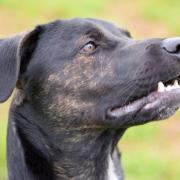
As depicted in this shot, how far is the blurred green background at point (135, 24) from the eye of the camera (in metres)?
8.97

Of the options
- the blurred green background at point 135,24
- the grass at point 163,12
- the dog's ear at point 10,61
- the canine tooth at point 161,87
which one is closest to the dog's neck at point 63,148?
the dog's ear at point 10,61

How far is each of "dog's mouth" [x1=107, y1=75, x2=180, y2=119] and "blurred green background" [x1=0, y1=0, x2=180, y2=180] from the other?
3.31 m

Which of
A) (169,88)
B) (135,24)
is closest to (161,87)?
(169,88)

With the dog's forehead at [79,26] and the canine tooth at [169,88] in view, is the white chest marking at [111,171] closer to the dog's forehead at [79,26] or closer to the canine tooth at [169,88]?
the canine tooth at [169,88]

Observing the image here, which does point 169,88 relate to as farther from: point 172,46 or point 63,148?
point 63,148

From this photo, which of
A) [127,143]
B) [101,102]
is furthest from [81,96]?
[127,143]

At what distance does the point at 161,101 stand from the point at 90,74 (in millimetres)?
547

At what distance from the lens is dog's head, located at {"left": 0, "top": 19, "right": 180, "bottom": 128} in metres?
5.37

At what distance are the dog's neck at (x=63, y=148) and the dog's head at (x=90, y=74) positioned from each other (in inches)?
3.9

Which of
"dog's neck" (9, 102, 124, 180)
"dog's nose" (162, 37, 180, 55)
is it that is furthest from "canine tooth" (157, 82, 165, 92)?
"dog's neck" (9, 102, 124, 180)

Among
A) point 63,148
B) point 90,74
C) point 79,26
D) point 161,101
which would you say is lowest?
point 63,148

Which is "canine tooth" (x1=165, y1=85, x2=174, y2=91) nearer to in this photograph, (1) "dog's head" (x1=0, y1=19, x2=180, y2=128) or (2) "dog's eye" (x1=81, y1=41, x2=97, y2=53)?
(1) "dog's head" (x1=0, y1=19, x2=180, y2=128)

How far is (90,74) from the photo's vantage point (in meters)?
5.60

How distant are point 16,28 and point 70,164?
701cm
